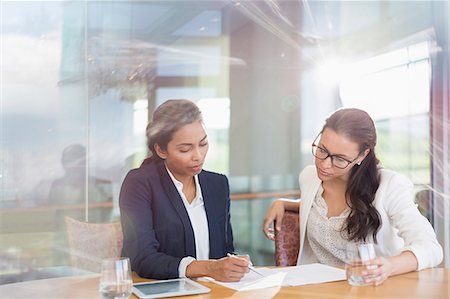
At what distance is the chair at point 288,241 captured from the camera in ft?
5.93

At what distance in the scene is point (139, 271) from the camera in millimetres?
1471

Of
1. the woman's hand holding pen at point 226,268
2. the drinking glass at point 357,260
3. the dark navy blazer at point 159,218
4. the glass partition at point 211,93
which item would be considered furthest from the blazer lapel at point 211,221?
the glass partition at point 211,93

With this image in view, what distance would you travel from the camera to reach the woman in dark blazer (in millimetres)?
1480

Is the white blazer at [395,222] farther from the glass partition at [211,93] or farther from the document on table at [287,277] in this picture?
the glass partition at [211,93]

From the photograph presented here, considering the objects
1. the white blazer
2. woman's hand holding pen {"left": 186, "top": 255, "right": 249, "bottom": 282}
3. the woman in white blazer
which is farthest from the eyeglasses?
woman's hand holding pen {"left": 186, "top": 255, "right": 249, "bottom": 282}

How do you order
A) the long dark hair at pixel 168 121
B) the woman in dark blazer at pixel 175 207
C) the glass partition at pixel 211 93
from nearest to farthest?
1. the woman in dark blazer at pixel 175 207
2. the long dark hair at pixel 168 121
3. the glass partition at pixel 211 93

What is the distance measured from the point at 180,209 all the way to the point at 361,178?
0.55 meters

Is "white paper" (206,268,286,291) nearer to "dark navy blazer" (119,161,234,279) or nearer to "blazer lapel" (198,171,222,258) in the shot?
"dark navy blazer" (119,161,234,279)

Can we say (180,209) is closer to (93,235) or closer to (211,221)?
(211,221)

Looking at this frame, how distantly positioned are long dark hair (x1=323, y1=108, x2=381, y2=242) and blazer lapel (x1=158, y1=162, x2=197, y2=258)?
0.45m

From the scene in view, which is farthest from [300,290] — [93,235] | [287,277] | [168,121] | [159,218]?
[168,121]

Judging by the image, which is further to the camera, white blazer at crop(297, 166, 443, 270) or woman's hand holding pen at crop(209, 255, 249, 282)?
white blazer at crop(297, 166, 443, 270)

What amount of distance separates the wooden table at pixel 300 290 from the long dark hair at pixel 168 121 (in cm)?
52

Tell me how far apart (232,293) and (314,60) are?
272 centimetres
